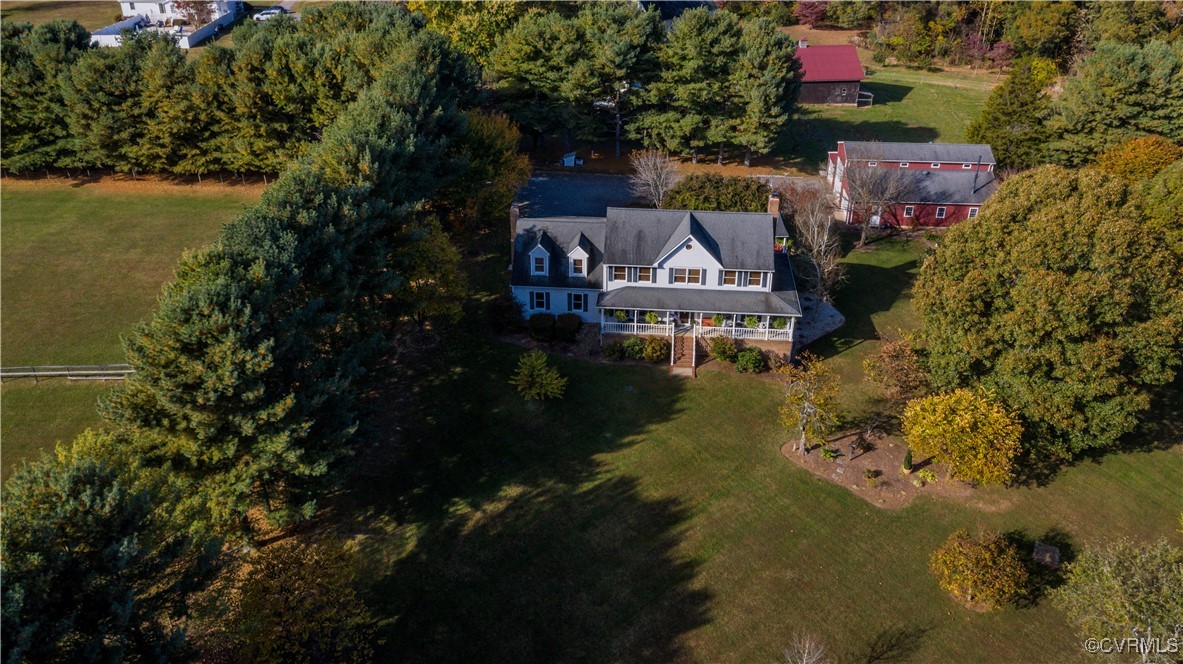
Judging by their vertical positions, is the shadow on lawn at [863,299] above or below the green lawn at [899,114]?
below

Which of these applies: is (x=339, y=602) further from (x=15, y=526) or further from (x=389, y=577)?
(x=15, y=526)

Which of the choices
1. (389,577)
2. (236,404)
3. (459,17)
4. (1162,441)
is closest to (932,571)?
(1162,441)

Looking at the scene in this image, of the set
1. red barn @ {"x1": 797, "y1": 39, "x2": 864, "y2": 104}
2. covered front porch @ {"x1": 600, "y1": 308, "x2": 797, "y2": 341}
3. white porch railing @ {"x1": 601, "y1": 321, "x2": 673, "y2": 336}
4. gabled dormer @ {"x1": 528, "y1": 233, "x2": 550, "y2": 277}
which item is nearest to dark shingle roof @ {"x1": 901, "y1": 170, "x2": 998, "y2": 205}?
covered front porch @ {"x1": 600, "y1": 308, "x2": 797, "y2": 341}

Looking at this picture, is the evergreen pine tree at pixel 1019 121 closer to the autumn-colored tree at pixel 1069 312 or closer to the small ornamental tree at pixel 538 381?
the autumn-colored tree at pixel 1069 312
